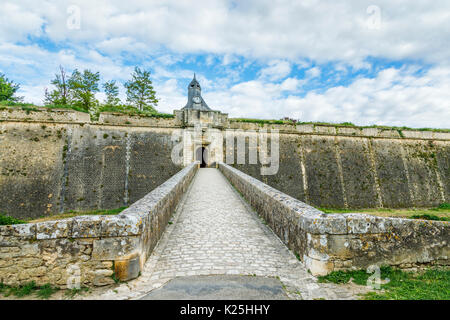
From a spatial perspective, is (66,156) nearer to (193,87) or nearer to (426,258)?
(426,258)

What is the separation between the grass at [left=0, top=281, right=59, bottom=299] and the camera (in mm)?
2529

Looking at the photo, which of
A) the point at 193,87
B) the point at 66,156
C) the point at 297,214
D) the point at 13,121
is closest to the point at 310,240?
the point at 297,214

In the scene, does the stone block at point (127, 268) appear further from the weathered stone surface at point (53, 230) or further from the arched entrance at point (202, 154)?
the arched entrance at point (202, 154)

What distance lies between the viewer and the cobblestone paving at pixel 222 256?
2732mm

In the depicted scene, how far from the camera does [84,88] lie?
2403cm

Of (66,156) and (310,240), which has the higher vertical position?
(66,156)

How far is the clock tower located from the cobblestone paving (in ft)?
94.3

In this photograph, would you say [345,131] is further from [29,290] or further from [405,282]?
[29,290]

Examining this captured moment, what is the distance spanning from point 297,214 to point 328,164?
1680cm

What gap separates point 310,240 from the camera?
3.19m

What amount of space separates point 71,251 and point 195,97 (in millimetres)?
32603

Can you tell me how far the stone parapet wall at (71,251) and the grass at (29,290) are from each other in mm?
52

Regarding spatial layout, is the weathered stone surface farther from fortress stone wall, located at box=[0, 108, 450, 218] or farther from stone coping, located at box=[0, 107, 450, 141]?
stone coping, located at box=[0, 107, 450, 141]

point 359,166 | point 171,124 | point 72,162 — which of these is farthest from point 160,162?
point 359,166
